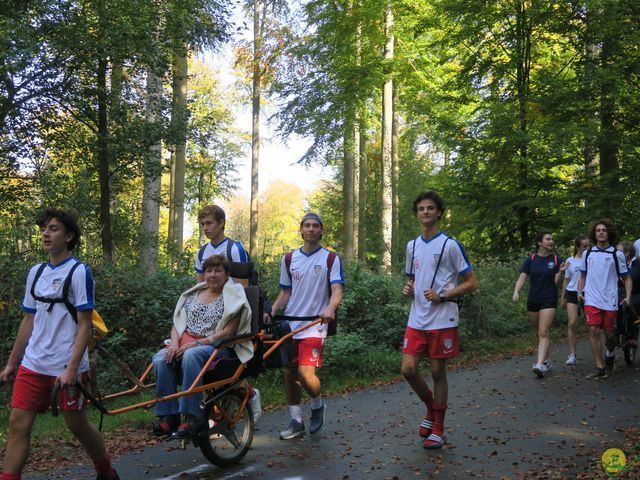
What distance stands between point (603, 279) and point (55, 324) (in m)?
8.34

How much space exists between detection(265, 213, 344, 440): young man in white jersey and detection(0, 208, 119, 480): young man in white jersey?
2.26 metres

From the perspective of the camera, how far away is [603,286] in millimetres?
10367

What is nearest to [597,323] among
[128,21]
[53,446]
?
[53,446]

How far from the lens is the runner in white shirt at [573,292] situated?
11508 millimetres

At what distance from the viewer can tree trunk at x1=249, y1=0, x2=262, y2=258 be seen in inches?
1191

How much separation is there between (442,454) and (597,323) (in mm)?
5172

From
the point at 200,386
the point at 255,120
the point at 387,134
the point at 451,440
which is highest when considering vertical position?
the point at 255,120

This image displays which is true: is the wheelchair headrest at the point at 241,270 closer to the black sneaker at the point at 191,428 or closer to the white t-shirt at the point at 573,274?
the black sneaker at the point at 191,428

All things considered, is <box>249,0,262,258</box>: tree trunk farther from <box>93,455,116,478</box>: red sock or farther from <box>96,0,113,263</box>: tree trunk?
<box>93,455,116,478</box>: red sock

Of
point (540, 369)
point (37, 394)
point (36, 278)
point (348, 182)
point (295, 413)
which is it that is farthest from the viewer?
point (348, 182)

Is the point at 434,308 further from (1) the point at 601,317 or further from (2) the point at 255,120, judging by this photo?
(2) the point at 255,120

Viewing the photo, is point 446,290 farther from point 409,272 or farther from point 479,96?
point 479,96

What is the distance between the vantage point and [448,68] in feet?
83.5

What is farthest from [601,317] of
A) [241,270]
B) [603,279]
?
[241,270]
